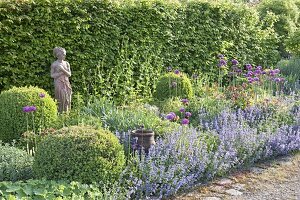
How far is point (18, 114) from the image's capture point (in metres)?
6.32

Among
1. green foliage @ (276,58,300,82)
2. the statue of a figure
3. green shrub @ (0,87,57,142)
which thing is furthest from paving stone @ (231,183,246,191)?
green foliage @ (276,58,300,82)

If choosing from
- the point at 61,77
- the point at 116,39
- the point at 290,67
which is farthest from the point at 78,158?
the point at 290,67

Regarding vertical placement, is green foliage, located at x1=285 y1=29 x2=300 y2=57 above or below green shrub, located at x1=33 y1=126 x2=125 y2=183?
above

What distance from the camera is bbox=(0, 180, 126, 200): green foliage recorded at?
12.9ft

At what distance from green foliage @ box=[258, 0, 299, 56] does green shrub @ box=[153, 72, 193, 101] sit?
17.7ft

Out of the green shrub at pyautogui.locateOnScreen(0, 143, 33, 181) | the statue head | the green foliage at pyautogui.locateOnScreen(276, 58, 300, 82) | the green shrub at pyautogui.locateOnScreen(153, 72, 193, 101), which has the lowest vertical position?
the green shrub at pyautogui.locateOnScreen(0, 143, 33, 181)

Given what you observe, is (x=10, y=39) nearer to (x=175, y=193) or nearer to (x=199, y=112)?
(x=199, y=112)

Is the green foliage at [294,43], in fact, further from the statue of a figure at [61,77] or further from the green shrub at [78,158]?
the green shrub at [78,158]

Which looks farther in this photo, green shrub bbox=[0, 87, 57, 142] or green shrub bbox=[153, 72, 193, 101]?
green shrub bbox=[153, 72, 193, 101]

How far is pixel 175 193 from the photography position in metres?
4.88

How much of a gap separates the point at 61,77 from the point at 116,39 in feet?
5.91

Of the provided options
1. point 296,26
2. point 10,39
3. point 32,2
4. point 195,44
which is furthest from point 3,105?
point 296,26

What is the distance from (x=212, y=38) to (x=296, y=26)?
5027 mm

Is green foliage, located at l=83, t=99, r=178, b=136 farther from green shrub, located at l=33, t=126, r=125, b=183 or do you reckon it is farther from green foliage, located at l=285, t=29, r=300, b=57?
green foliage, located at l=285, t=29, r=300, b=57
